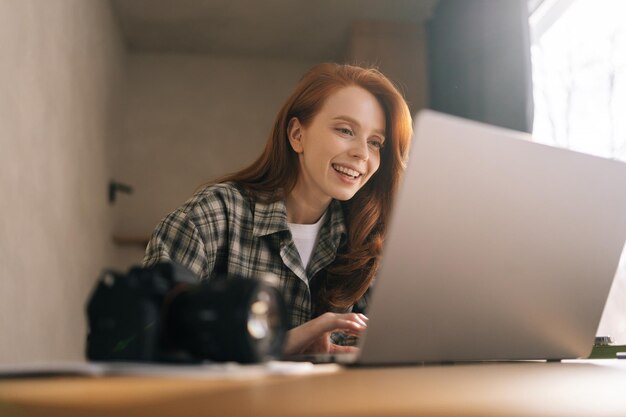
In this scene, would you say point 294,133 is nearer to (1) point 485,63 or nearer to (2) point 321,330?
(2) point 321,330

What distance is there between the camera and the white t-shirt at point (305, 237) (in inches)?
62.1

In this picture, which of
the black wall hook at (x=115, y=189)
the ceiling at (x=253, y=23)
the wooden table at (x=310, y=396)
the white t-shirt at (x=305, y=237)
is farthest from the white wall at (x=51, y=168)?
the wooden table at (x=310, y=396)

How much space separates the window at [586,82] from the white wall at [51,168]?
1602 millimetres

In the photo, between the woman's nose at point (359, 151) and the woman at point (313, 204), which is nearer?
the woman at point (313, 204)

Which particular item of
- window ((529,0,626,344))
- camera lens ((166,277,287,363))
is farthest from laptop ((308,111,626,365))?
window ((529,0,626,344))

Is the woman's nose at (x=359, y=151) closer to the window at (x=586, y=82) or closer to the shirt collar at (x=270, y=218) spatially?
the shirt collar at (x=270, y=218)

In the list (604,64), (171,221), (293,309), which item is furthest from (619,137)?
(171,221)

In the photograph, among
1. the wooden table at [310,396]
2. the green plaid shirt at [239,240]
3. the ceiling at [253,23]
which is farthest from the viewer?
the ceiling at [253,23]

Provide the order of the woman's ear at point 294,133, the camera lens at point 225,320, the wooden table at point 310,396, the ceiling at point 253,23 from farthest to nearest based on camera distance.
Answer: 1. the ceiling at point 253,23
2. the woman's ear at point 294,133
3. the camera lens at point 225,320
4. the wooden table at point 310,396

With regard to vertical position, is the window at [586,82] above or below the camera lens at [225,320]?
above

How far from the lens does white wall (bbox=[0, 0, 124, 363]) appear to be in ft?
7.07

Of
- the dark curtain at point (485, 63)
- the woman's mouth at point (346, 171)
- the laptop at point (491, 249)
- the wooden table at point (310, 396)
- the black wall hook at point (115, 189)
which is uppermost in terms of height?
the dark curtain at point (485, 63)

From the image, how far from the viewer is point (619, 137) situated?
2.08m

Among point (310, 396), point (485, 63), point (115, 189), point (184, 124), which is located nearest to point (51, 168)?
point (115, 189)
